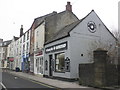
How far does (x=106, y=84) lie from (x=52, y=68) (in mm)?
10528

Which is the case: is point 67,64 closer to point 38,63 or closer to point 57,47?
point 57,47

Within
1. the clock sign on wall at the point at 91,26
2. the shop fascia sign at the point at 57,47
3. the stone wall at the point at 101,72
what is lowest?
the stone wall at the point at 101,72

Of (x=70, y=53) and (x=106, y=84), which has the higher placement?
(x=70, y=53)

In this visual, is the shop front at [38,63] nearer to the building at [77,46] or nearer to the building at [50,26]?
the building at [50,26]

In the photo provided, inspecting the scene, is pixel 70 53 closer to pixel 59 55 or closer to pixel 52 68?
pixel 59 55

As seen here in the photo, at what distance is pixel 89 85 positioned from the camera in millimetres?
14898

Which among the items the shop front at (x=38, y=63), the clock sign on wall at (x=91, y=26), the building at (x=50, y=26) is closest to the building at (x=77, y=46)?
the clock sign on wall at (x=91, y=26)

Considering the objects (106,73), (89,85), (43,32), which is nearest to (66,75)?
(89,85)

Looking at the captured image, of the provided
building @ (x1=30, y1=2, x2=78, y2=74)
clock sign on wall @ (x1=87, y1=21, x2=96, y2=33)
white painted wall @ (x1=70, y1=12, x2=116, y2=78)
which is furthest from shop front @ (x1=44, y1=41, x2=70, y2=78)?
clock sign on wall @ (x1=87, y1=21, x2=96, y2=33)

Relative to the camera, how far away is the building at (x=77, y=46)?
765 inches

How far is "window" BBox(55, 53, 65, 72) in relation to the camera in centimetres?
2092

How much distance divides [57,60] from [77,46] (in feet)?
12.0

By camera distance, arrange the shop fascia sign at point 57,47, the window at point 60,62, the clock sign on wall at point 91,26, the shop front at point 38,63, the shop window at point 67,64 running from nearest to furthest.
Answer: the shop window at point 67,64, the shop fascia sign at point 57,47, the window at point 60,62, the clock sign on wall at point 91,26, the shop front at point 38,63

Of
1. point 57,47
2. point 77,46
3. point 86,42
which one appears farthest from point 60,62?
point 86,42
